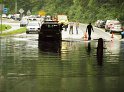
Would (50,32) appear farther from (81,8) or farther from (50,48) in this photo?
(81,8)

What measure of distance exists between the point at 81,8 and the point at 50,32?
213 feet

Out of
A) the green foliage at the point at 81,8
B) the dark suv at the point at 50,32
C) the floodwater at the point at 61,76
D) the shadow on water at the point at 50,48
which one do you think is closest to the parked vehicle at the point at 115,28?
the green foliage at the point at 81,8

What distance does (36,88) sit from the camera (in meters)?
12.1

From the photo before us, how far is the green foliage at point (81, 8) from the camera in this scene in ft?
266

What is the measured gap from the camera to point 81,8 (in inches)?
4043

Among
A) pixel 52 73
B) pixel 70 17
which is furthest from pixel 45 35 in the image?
pixel 70 17

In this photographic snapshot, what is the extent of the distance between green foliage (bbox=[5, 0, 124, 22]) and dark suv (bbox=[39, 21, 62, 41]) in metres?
38.0

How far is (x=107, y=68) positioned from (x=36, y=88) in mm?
5985

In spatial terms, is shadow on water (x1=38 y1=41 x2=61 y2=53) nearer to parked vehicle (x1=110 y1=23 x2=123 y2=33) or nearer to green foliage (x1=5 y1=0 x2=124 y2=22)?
parked vehicle (x1=110 y1=23 x2=123 y2=33)

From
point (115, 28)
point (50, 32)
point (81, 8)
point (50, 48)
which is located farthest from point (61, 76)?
point (81, 8)

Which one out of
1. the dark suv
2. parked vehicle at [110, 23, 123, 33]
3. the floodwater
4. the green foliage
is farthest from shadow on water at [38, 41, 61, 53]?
the green foliage

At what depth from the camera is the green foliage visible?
81037mm

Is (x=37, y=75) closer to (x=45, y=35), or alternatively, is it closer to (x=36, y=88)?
(x=36, y=88)

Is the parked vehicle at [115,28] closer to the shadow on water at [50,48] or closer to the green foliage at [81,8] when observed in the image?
the green foliage at [81,8]
